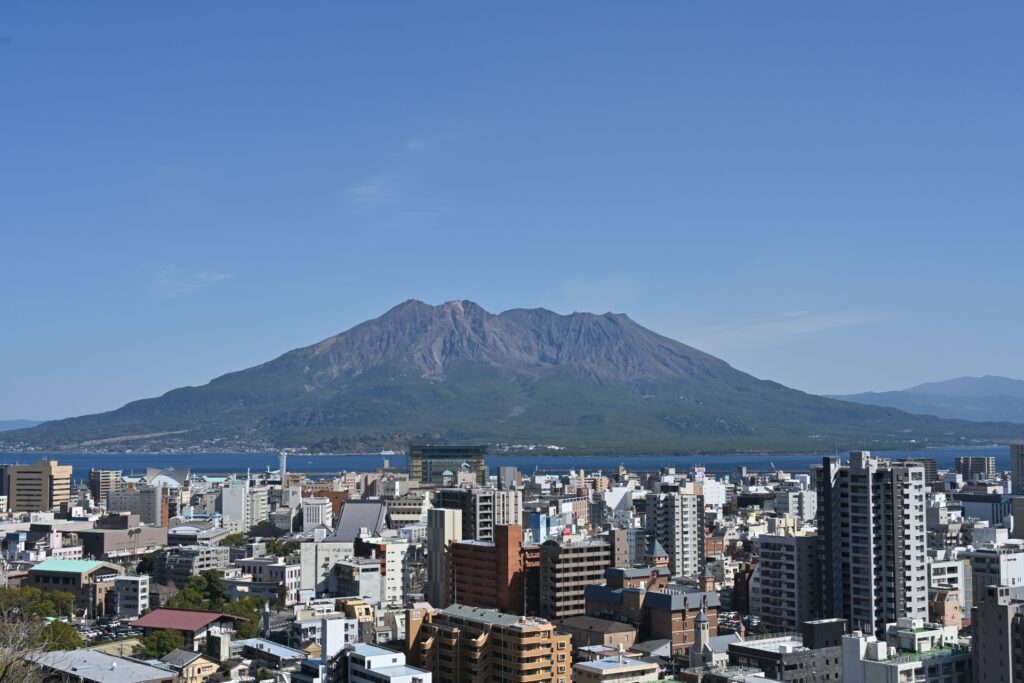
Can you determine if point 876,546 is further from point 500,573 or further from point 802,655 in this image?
point 500,573

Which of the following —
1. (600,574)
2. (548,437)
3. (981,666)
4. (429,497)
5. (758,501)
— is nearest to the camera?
(981,666)

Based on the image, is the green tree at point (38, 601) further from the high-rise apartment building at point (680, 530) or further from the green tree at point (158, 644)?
the high-rise apartment building at point (680, 530)

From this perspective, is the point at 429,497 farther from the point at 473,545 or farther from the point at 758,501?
the point at 473,545

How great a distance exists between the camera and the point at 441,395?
180250 mm

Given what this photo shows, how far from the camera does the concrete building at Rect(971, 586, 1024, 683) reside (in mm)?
22375

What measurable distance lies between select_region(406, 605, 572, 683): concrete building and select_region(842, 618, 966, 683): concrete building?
5.92 meters

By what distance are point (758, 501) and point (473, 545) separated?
3881cm

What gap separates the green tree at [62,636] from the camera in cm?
3109

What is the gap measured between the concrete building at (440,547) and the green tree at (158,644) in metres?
8.41

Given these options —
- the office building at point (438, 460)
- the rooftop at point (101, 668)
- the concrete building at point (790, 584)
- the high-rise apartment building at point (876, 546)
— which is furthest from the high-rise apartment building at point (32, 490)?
the high-rise apartment building at point (876, 546)

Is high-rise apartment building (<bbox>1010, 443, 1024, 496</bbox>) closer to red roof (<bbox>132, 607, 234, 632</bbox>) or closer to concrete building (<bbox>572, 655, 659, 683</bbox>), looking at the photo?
red roof (<bbox>132, 607, 234, 632</bbox>)

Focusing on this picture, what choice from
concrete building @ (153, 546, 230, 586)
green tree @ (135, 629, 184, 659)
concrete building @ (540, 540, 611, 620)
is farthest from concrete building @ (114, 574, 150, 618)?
concrete building @ (540, 540, 611, 620)

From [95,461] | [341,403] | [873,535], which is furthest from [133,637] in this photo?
[341,403]

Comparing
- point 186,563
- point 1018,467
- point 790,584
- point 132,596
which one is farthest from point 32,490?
point 1018,467
